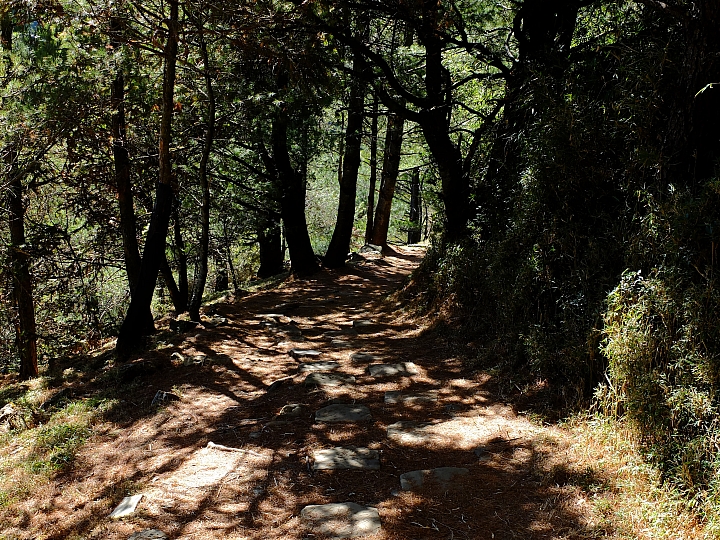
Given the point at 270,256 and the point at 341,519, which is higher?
the point at 270,256

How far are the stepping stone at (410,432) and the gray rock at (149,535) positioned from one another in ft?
6.48


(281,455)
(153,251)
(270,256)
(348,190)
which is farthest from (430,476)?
(270,256)

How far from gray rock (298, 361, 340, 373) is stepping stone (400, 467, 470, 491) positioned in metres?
2.79

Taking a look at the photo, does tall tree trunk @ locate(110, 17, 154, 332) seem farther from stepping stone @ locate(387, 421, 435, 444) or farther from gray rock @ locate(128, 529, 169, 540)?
gray rock @ locate(128, 529, 169, 540)

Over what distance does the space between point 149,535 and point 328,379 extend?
300 centimetres

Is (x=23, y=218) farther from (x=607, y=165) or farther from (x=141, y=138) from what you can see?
(x=607, y=165)

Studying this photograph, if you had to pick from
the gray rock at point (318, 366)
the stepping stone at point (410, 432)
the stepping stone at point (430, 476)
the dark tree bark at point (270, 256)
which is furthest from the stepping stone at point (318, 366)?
the dark tree bark at point (270, 256)

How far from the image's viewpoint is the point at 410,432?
16.0ft

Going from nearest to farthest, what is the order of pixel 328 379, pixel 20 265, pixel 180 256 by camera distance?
pixel 328 379
pixel 20 265
pixel 180 256

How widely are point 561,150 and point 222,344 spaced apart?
17.0ft

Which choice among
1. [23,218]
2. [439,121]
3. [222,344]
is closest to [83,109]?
[23,218]

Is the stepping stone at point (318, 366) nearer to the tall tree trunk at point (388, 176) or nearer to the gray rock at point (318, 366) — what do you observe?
the gray rock at point (318, 366)

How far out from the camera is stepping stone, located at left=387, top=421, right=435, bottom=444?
471 cm

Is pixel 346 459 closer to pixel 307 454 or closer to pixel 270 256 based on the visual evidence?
pixel 307 454
